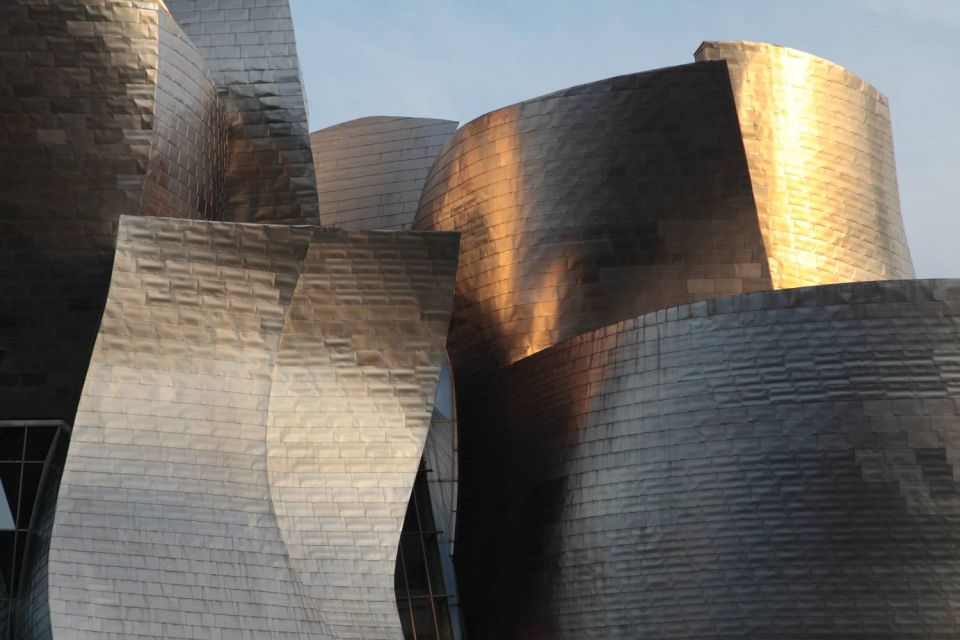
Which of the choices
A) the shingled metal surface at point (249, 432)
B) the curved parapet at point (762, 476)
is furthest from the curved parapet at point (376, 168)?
the curved parapet at point (762, 476)

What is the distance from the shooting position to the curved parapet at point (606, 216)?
2402cm

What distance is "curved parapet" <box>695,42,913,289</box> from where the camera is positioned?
2523 cm

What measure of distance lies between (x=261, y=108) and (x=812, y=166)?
8.62 m

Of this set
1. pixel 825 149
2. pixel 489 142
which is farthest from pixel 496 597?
pixel 825 149

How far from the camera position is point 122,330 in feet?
64.2

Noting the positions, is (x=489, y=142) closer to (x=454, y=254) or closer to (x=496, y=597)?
(x=454, y=254)

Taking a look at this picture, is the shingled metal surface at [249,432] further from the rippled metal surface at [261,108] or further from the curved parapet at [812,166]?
the curved parapet at [812,166]

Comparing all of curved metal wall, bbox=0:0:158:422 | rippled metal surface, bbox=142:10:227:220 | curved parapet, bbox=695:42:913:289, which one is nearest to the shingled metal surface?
curved metal wall, bbox=0:0:158:422

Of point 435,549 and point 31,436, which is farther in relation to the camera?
point 435,549

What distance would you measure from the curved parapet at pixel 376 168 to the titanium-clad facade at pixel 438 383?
4.03 metres

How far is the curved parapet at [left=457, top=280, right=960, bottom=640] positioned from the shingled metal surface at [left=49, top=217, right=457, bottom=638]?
238cm

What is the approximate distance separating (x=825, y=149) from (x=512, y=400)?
701 cm

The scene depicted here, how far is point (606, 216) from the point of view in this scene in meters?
24.3

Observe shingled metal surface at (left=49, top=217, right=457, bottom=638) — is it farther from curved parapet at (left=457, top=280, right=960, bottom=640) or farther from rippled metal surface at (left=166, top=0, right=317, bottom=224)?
rippled metal surface at (left=166, top=0, right=317, bottom=224)
